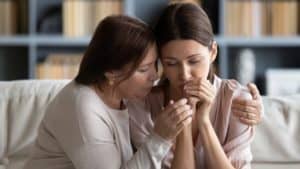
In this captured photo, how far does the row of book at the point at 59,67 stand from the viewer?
3.94 m

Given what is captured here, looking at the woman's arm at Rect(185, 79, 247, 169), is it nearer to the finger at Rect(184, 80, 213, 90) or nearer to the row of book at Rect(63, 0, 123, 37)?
the finger at Rect(184, 80, 213, 90)

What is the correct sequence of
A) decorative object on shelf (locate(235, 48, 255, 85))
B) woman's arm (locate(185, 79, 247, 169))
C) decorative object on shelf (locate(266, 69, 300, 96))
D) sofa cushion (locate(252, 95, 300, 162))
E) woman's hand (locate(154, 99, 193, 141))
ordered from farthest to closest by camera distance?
decorative object on shelf (locate(235, 48, 255, 85)) → decorative object on shelf (locate(266, 69, 300, 96)) → sofa cushion (locate(252, 95, 300, 162)) → woman's arm (locate(185, 79, 247, 169)) → woman's hand (locate(154, 99, 193, 141))

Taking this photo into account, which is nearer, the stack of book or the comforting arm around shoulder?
the comforting arm around shoulder

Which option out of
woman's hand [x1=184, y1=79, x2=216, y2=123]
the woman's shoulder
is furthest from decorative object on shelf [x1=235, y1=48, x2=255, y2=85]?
woman's hand [x1=184, y1=79, x2=216, y2=123]

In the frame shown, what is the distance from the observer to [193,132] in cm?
175

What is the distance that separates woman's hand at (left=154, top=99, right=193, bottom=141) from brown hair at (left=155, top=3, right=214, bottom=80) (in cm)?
17

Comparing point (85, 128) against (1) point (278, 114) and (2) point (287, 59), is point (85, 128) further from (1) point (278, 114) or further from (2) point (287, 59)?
(2) point (287, 59)

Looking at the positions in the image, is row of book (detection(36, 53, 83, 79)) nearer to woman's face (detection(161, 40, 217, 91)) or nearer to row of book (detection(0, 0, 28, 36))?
row of book (detection(0, 0, 28, 36))

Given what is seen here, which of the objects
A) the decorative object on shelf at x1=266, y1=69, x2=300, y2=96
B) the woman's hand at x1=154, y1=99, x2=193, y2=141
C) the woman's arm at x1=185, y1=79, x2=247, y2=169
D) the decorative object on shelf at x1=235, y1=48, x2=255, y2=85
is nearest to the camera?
the woman's hand at x1=154, y1=99, x2=193, y2=141

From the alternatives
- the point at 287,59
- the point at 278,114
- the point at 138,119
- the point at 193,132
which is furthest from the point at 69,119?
the point at 287,59

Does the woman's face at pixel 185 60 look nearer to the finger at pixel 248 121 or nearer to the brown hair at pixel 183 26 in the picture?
the brown hair at pixel 183 26

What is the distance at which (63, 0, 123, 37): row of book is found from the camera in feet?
12.8

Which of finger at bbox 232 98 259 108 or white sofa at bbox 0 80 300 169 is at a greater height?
finger at bbox 232 98 259 108

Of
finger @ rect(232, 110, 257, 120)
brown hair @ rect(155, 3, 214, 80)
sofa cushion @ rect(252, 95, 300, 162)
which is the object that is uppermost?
brown hair @ rect(155, 3, 214, 80)
